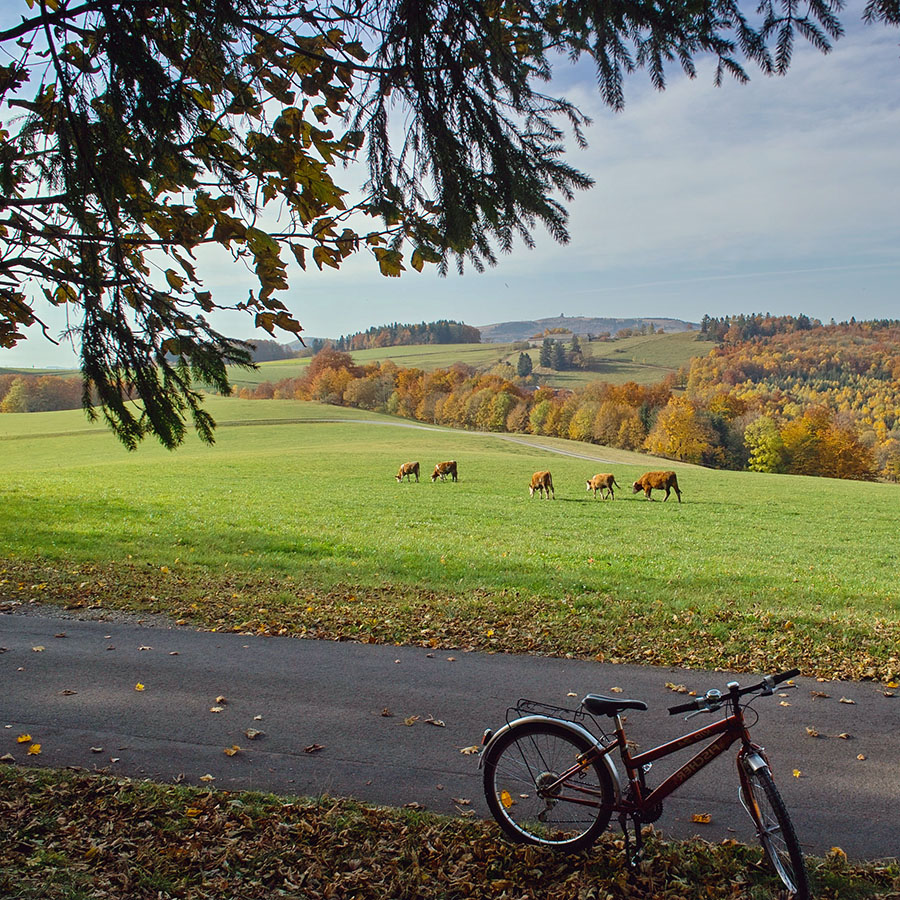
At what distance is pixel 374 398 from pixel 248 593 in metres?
89.7

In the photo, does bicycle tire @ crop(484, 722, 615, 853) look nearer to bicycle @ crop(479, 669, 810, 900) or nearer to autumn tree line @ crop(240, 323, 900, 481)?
bicycle @ crop(479, 669, 810, 900)

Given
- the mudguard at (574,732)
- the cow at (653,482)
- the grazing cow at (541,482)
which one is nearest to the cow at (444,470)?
the grazing cow at (541,482)

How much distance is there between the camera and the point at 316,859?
455 centimetres

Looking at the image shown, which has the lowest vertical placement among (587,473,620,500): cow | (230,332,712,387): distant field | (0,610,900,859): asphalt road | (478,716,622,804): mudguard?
(587,473,620,500): cow

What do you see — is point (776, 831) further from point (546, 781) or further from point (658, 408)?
point (658, 408)

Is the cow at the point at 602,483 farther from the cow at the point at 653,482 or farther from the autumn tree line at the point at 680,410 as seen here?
the autumn tree line at the point at 680,410

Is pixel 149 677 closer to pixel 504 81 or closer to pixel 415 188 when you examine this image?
pixel 415 188

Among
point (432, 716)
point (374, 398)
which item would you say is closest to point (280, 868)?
point (432, 716)

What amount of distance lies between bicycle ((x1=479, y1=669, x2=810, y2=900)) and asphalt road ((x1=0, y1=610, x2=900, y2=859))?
63 centimetres

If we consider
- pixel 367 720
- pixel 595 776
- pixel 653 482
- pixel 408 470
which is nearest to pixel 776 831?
pixel 595 776

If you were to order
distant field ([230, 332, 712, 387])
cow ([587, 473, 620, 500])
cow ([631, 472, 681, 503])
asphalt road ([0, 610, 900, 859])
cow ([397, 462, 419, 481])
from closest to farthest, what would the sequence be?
asphalt road ([0, 610, 900, 859])
cow ([631, 472, 681, 503])
cow ([587, 473, 620, 500])
cow ([397, 462, 419, 481])
distant field ([230, 332, 712, 387])

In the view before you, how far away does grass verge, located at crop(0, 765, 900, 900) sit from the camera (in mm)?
4281

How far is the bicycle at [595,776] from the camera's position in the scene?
418 centimetres

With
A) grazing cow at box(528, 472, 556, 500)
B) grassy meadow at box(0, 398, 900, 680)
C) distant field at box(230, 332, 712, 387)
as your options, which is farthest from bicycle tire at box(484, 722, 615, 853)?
distant field at box(230, 332, 712, 387)
